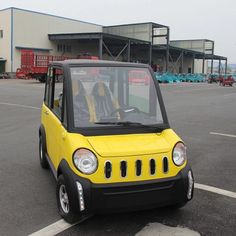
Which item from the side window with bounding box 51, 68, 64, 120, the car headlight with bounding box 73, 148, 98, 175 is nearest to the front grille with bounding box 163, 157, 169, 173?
the car headlight with bounding box 73, 148, 98, 175

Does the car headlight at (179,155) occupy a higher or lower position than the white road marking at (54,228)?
higher

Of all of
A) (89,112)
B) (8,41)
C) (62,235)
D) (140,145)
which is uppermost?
(8,41)

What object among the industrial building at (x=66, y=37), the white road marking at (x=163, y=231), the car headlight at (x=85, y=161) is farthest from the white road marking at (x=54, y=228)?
the industrial building at (x=66, y=37)

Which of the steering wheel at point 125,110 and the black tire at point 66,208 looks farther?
the steering wheel at point 125,110

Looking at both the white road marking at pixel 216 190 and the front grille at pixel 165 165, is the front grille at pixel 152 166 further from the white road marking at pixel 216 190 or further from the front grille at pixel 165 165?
the white road marking at pixel 216 190

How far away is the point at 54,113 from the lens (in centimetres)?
Result: 561

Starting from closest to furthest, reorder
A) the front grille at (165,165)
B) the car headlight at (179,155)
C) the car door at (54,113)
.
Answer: the front grille at (165,165) → the car headlight at (179,155) → the car door at (54,113)

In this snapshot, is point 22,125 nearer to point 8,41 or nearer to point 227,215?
point 227,215

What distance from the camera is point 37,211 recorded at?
15.7ft

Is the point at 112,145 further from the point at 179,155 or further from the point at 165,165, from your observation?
the point at 179,155

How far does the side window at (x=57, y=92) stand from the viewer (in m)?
5.12

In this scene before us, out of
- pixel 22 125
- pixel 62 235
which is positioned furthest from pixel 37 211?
pixel 22 125

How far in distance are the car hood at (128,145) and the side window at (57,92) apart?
901 millimetres

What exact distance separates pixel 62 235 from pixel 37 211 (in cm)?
78
